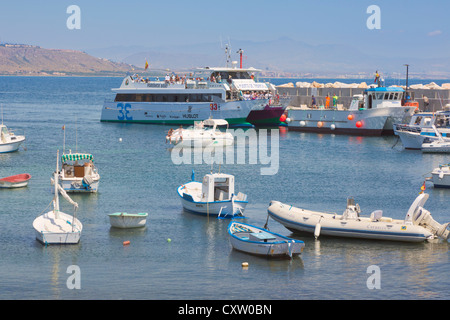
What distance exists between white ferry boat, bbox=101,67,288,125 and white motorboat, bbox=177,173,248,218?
46754mm

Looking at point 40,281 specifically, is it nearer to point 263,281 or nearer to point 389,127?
point 263,281

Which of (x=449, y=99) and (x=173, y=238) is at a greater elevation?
(x=449, y=99)

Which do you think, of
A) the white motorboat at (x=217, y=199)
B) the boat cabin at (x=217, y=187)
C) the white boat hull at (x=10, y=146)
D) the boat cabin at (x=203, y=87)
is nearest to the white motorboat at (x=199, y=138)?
the white boat hull at (x=10, y=146)

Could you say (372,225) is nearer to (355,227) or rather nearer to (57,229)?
(355,227)

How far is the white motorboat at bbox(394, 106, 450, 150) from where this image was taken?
219 ft

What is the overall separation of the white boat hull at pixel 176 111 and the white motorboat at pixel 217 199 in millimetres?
46448

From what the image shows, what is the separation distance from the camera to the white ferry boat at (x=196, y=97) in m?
86.1

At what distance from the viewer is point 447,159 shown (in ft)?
201

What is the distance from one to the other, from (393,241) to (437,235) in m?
2.21

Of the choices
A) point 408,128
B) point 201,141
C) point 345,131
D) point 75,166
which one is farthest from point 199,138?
point 75,166

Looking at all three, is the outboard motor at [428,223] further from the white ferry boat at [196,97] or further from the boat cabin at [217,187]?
the white ferry boat at [196,97]

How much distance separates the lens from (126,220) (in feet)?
117

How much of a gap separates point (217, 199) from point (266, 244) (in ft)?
28.5
